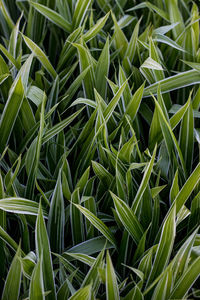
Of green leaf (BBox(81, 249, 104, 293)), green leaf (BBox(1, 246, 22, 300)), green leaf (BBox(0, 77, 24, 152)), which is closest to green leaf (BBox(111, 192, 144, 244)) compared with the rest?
green leaf (BBox(81, 249, 104, 293))

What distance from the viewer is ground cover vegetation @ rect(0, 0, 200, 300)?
2.60 feet

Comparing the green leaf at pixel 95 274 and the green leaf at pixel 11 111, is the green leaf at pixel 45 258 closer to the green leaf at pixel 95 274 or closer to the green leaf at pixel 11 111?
the green leaf at pixel 95 274

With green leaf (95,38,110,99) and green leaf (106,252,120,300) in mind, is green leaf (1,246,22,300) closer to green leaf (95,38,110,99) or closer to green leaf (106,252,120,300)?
green leaf (106,252,120,300)

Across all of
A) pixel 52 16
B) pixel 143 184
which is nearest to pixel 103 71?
pixel 52 16

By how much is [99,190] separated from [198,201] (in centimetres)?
22

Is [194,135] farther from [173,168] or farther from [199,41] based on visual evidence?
[199,41]

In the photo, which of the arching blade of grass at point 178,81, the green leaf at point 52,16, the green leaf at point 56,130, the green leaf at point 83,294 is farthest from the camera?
the green leaf at point 52,16

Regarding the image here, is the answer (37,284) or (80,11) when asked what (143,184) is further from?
(80,11)

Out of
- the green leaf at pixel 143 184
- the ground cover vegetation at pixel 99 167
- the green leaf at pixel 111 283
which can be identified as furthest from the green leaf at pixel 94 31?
the green leaf at pixel 111 283

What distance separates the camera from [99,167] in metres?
0.94

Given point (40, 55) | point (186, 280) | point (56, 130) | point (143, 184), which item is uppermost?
point (40, 55)

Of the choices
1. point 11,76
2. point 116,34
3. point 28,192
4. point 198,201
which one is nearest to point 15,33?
point 11,76

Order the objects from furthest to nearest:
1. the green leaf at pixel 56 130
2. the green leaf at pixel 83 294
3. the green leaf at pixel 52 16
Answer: the green leaf at pixel 52 16 → the green leaf at pixel 56 130 → the green leaf at pixel 83 294

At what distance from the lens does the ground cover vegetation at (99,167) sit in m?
0.79
